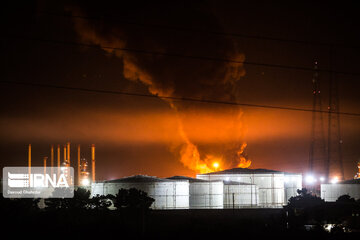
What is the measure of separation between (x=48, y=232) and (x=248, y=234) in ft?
46.3

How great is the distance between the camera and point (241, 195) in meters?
82.9

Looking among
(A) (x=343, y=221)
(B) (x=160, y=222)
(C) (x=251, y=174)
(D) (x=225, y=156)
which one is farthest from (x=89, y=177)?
(A) (x=343, y=221)

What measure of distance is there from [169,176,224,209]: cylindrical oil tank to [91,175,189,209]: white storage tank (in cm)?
295

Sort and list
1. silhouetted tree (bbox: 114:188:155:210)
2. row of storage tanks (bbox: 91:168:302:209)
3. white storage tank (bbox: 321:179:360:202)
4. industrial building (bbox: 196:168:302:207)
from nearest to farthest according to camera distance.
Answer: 1. silhouetted tree (bbox: 114:188:155:210)
2. row of storage tanks (bbox: 91:168:302:209)
3. white storage tank (bbox: 321:179:360:202)
4. industrial building (bbox: 196:168:302:207)

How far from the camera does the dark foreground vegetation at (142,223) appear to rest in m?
42.9

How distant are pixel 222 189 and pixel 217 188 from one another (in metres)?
1.21

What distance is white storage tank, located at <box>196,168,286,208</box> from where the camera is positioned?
87.6 meters

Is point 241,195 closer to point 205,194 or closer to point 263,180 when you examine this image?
point 205,194

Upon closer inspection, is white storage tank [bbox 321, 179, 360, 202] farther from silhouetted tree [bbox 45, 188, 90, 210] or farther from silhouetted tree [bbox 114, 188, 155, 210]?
silhouetted tree [bbox 45, 188, 90, 210]

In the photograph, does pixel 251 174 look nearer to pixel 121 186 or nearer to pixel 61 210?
pixel 121 186

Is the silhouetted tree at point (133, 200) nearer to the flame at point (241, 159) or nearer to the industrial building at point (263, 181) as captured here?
the industrial building at point (263, 181)

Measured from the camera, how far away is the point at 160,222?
56500mm

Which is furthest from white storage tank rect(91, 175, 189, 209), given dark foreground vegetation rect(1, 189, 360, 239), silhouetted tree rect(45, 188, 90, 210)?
silhouetted tree rect(45, 188, 90, 210)

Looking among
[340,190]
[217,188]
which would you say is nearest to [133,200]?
[217,188]
